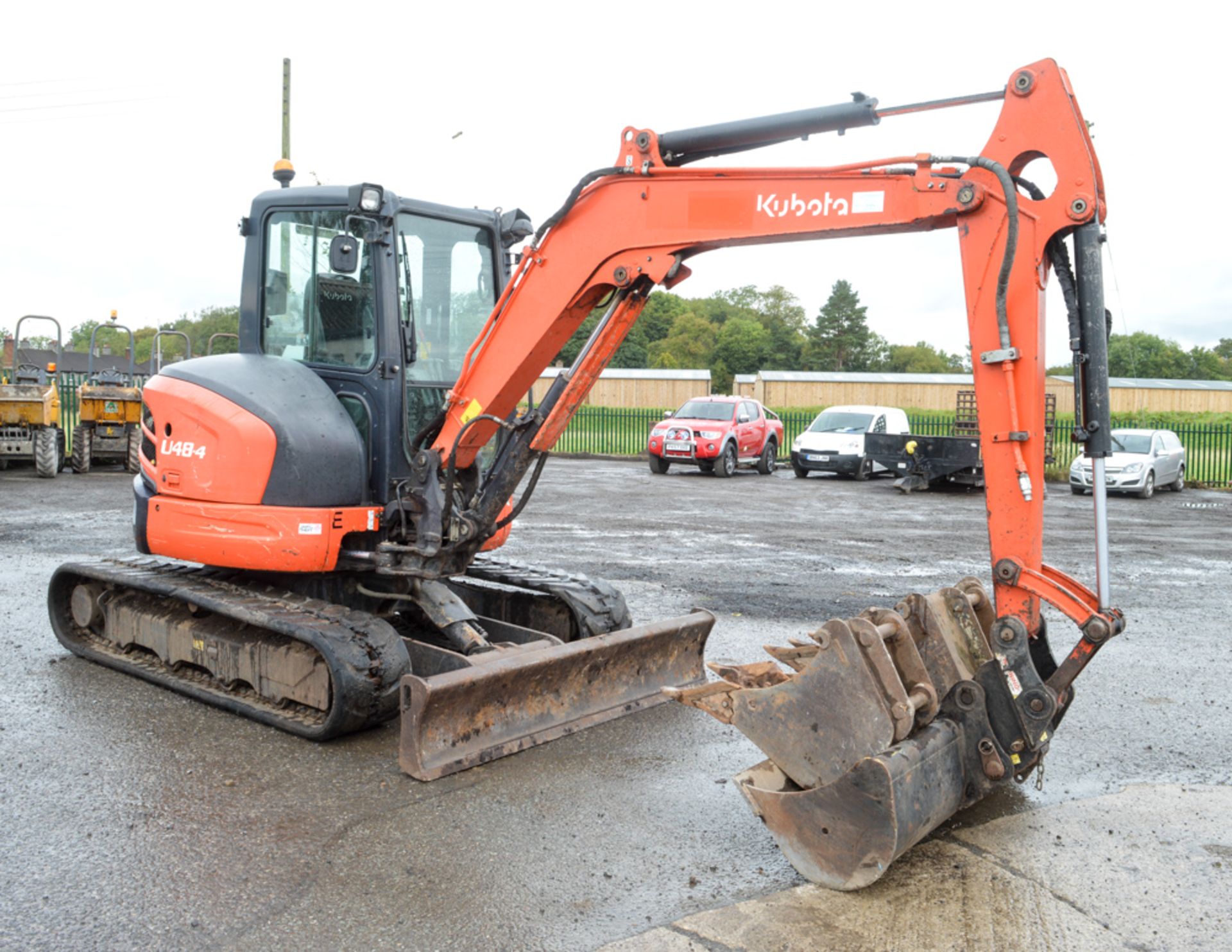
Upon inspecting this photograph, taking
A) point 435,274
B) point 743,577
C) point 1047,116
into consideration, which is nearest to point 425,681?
point 435,274

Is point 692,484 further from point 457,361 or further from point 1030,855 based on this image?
point 1030,855

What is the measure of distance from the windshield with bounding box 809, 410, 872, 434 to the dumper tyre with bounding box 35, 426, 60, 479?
16.2 metres

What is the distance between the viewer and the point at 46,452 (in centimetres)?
1859

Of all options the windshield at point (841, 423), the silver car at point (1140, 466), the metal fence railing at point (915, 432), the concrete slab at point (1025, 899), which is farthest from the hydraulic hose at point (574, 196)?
the metal fence railing at point (915, 432)

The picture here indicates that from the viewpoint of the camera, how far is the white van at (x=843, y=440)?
24141 mm

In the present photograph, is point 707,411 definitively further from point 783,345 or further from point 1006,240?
point 783,345

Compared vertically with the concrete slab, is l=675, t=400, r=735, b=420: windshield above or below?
above

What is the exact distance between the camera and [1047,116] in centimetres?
409

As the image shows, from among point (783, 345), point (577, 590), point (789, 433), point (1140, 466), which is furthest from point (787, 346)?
point (577, 590)

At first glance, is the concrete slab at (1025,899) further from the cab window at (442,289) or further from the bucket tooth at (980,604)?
the cab window at (442,289)

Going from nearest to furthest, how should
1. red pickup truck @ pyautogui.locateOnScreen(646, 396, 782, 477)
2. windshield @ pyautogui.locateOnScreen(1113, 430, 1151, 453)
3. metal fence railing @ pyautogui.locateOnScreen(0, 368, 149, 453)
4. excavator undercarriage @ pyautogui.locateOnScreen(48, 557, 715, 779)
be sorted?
excavator undercarriage @ pyautogui.locateOnScreen(48, 557, 715, 779)
windshield @ pyautogui.locateOnScreen(1113, 430, 1151, 453)
red pickup truck @ pyautogui.locateOnScreen(646, 396, 782, 477)
metal fence railing @ pyautogui.locateOnScreen(0, 368, 149, 453)

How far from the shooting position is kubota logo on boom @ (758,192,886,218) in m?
4.47

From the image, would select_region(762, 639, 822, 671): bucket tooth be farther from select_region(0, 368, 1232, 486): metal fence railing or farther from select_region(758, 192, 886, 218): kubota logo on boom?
select_region(0, 368, 1232, 486): metal fence railing

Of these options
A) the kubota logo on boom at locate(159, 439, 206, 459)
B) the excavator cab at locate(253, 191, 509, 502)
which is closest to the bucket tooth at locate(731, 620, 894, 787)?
the excavator cab at locate(253, 191, 509, 502)
